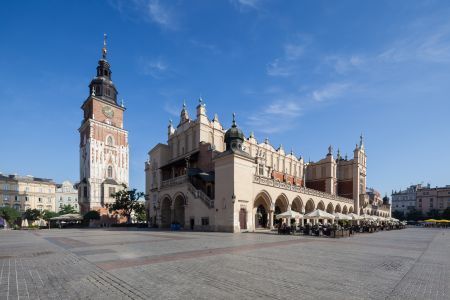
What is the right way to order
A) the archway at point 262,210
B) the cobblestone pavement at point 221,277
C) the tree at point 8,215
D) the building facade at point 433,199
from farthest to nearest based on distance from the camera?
the building facade at point 433,199, the tree at point 8,215, the archway at point 262,210, the cobblestone pavement at point 221,277

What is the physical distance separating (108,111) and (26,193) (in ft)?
128

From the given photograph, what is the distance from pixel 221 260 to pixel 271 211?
82.4ft

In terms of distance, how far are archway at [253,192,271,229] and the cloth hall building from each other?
125 millimetres

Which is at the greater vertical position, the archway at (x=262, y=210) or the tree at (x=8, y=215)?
the archway at (x=262, y=210)

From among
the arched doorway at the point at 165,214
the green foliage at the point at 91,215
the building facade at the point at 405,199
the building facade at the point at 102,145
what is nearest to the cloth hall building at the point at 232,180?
the arched doorway at the point at 165,214

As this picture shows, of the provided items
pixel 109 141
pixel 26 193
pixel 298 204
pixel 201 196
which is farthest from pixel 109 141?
pixel 298 204

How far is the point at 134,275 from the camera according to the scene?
8.74m

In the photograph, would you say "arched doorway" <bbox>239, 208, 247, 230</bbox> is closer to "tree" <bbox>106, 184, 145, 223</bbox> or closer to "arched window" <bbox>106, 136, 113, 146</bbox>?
"tree" <bbox>106, 184, 145, 223</bbox>

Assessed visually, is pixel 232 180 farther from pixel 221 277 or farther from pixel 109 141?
pixel 109 141

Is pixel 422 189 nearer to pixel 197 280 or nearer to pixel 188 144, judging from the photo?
pixel 188 144

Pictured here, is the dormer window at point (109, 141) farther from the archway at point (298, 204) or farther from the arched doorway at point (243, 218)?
the arched doorway at point (243, 218)

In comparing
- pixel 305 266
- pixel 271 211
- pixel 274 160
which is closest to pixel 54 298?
pixel 305 266

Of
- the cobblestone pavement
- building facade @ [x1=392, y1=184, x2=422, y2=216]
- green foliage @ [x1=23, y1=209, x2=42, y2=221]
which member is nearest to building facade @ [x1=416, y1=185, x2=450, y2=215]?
building facade @ [x1=392, y1=184, x2=422, y2=216]

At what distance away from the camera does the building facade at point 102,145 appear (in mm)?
66188
